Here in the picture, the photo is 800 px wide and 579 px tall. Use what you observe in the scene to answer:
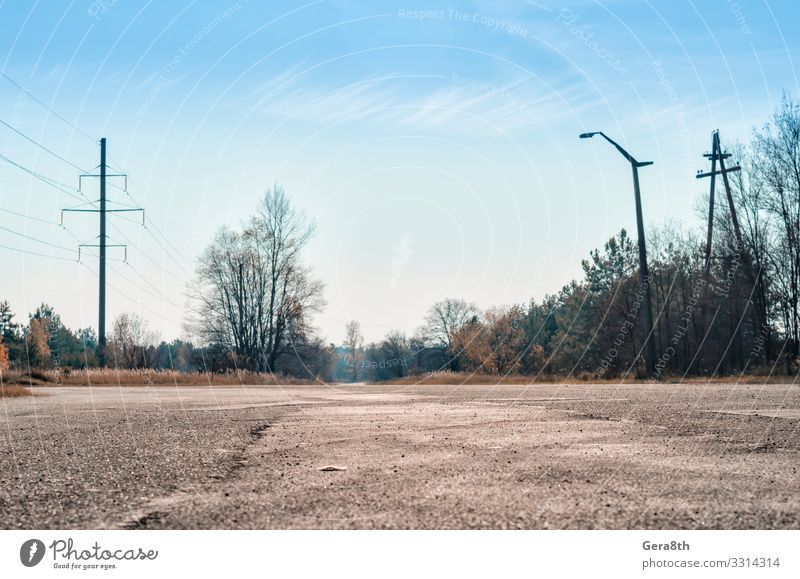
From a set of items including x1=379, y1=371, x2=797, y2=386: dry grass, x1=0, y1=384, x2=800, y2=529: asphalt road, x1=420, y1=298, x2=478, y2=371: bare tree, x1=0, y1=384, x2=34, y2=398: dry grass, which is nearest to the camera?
x1=0, y1=384, x2=800, y2=529: asphalt road

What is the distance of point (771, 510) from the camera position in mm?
4266

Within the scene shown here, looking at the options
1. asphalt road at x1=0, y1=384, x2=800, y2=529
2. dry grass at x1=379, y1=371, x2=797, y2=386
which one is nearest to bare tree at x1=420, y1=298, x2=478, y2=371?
dry grass at x1=379, y1=371, x2=797, y2=386

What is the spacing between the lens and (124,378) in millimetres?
34844

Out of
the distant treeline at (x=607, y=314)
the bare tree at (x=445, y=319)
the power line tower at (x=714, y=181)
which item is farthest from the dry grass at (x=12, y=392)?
the bare tree at (x=445, y=319)

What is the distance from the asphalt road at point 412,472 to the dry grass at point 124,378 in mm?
22355

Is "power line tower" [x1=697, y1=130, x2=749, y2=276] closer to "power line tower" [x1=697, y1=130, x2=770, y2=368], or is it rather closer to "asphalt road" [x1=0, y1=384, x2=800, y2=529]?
"power line tower" [x1=697, y1=130, x2=770, y2=368]

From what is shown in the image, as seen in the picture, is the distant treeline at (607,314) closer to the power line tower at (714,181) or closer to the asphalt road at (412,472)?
the power line tower at (714,181)

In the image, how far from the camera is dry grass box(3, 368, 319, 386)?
32.1 m

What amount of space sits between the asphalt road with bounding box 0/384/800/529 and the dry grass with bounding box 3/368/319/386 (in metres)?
22.4

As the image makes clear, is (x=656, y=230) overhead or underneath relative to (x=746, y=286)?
overhead
